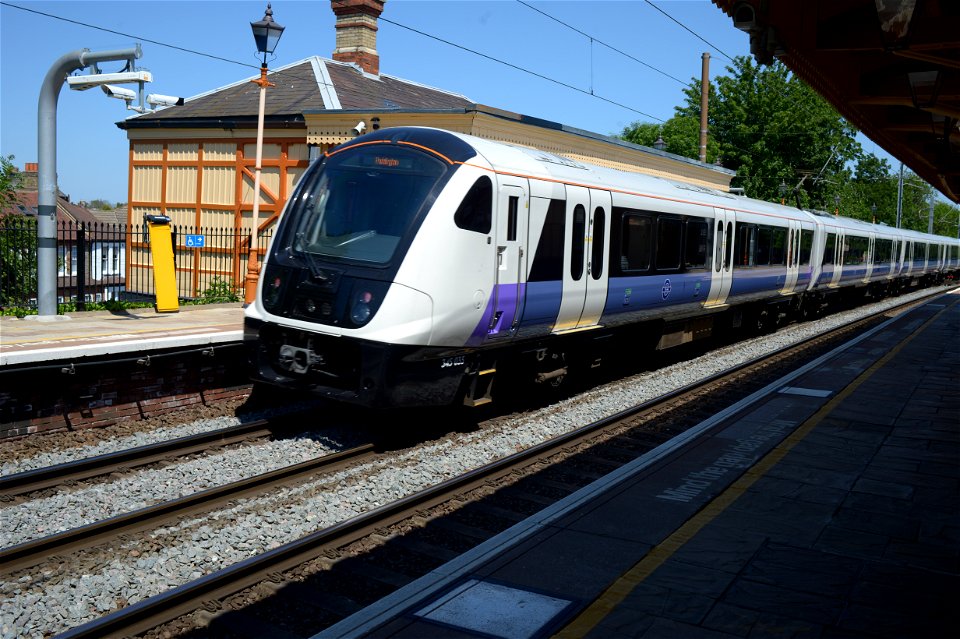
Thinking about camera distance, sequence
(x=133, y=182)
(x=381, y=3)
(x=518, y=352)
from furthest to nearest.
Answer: (x=381, y=3), (x=133, y=182), (x=518, y=352)

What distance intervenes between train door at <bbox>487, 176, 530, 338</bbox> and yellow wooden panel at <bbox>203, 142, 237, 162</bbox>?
1312cm

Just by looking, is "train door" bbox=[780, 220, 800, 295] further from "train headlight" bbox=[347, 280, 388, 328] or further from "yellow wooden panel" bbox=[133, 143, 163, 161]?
"yellow wooden panel" bbox=[133, 143, 163, 161]

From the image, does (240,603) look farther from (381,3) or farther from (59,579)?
(381,3)

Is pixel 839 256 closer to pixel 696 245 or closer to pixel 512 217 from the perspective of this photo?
pixel 696 245

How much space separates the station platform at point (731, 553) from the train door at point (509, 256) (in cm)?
225

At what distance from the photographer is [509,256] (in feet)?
30.6

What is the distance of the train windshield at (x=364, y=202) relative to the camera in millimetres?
8461

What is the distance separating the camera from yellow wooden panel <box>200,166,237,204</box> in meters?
20.7

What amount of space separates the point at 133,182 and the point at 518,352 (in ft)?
54.5

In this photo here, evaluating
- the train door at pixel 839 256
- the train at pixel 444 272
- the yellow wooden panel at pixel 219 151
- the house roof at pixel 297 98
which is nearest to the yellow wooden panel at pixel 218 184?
the yellow wooden panel at pixel 219 151

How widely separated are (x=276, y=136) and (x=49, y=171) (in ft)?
26.4

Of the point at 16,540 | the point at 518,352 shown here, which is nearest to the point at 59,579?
the point at 16,540

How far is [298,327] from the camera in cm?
849

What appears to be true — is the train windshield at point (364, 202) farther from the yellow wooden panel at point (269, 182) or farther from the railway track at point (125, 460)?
the yellow wooden panel at point (269, 182)
